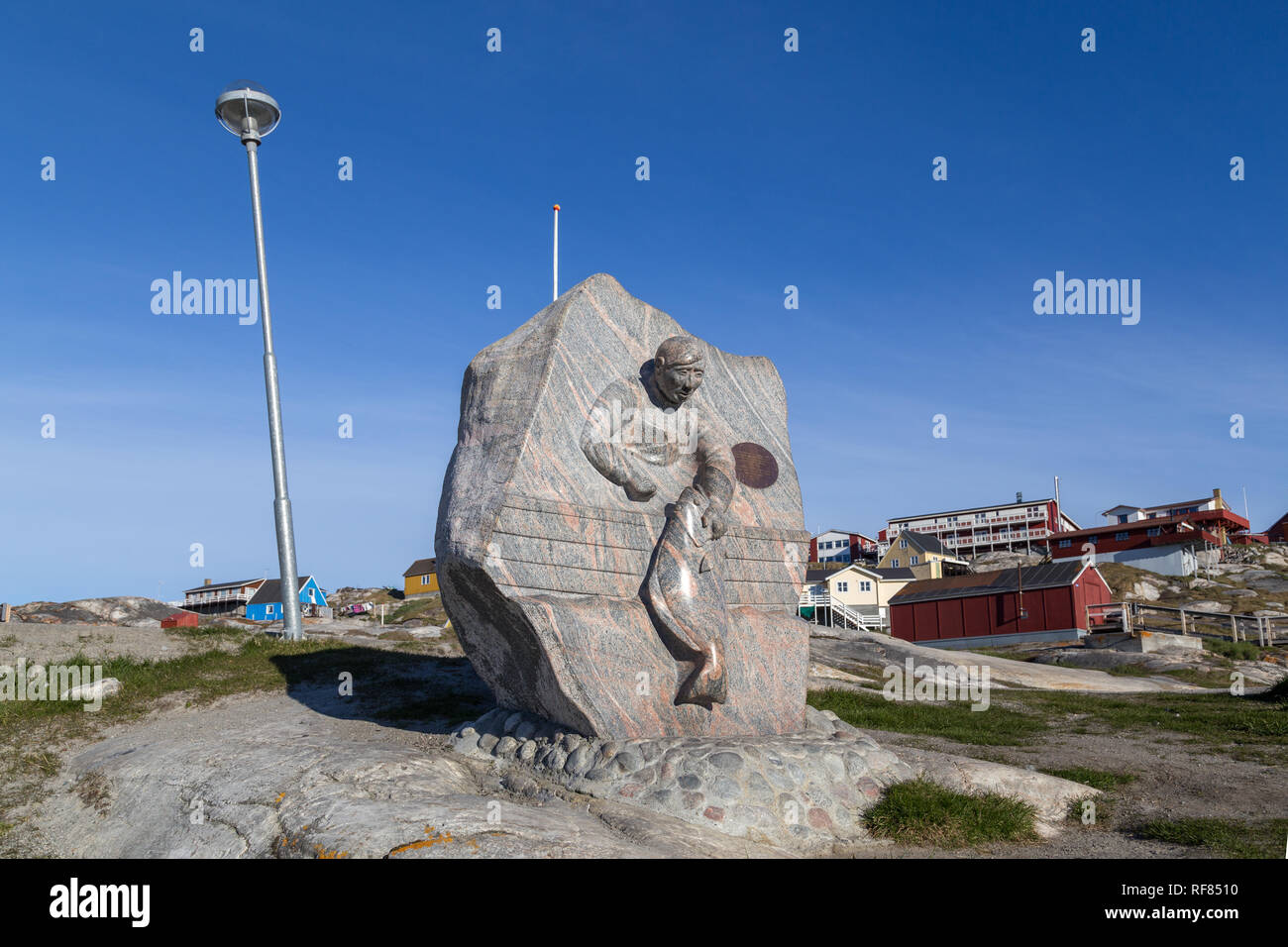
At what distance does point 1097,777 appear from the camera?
882 cm

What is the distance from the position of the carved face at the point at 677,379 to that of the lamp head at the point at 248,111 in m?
11.6

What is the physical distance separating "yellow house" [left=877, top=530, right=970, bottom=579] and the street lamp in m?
45.3

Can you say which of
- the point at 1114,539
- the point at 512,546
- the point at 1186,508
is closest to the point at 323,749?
the point at 512,546

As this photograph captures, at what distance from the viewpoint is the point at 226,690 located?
1140cm

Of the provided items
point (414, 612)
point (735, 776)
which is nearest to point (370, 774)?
point (735, 776)

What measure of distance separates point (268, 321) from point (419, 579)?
42195 mm

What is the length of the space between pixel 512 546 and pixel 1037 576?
34501 millimetres

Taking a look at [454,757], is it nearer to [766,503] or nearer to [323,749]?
[323,749]

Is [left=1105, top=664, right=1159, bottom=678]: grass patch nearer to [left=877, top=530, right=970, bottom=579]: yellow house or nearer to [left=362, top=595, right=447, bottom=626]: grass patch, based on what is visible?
[left=362, top=595, right=447, bottom=626]: grass patch

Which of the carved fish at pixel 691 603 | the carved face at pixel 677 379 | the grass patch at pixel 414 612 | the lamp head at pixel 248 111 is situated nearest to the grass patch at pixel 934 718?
the carved fish at pixel 691 603

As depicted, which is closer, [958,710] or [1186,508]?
[958,710]

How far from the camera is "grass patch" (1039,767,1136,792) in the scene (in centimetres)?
861

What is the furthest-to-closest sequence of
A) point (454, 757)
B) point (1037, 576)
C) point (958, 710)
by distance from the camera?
point (1037, 576), point (958, 710), point (454, 757)

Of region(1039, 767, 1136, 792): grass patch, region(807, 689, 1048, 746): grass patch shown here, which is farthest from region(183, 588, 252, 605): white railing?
region(1039, 767, 1136, 792): grass patch
